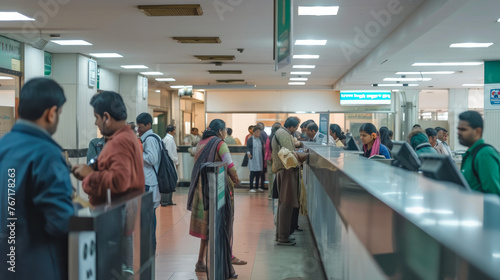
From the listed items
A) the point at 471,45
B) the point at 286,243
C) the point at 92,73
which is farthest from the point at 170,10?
the point at 471,45

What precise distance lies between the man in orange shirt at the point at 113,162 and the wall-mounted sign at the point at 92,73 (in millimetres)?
10209

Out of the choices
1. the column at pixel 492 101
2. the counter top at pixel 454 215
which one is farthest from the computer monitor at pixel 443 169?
the column at pixel 492 101

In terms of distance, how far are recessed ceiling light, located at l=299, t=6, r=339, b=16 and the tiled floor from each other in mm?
3445

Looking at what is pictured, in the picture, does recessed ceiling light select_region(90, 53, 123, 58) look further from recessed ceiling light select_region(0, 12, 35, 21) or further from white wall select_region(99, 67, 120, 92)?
Answer: recessed ceiling light select_region(0, 12, 35, 21)

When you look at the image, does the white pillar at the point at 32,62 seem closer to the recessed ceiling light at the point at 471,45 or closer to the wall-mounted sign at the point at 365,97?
the recessed ceiling light at the point at 471,45

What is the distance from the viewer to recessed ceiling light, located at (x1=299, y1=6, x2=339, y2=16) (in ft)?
25.1

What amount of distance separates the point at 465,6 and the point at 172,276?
5103 mm

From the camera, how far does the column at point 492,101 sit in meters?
11.9

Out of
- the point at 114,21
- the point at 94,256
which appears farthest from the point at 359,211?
the point at 114,21

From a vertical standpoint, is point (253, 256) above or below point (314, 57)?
below

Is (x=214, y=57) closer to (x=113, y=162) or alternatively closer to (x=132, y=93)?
(x=132, y=93)

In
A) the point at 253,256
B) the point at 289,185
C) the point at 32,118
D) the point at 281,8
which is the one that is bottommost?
the point at 253,256

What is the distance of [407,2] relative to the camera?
7367mm

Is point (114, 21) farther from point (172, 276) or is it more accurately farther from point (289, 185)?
point (172, 276)
